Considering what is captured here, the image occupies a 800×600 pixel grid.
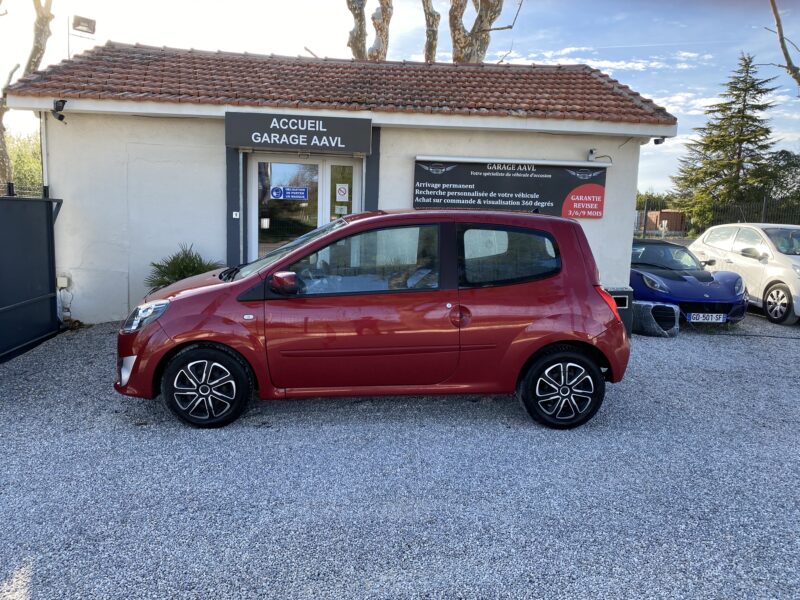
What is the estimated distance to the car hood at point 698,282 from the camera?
29.0ft

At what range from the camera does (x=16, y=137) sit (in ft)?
110

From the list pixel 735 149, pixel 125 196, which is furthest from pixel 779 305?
pixel 735 149

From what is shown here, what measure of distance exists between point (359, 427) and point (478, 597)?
219 centimetres

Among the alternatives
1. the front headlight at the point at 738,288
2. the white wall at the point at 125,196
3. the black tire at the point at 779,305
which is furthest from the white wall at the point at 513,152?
the black tire at the point at 779,305

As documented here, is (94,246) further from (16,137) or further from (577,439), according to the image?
(16,137)

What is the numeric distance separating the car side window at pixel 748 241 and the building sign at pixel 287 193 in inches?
319

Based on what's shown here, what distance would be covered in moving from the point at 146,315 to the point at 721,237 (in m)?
11.2

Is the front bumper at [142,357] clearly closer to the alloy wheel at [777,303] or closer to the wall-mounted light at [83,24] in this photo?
the wall-mounted light at [83,24]

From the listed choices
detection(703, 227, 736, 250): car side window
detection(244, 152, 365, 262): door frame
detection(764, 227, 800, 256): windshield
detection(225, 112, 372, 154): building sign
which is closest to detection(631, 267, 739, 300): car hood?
detection(764, 227, 800, 256): windshield

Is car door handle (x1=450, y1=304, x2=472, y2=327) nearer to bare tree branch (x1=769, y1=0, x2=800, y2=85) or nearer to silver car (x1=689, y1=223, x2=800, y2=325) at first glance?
silver car (x1=689, y1=223, x2=800, y2=325)

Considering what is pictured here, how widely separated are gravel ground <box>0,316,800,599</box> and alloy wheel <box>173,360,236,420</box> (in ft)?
0.64

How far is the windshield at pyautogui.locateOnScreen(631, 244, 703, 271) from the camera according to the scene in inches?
390

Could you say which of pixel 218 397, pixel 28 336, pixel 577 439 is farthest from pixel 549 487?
pixel 28 336

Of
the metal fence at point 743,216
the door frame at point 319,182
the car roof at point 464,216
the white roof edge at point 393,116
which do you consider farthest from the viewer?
the metal fence at point 743,216
